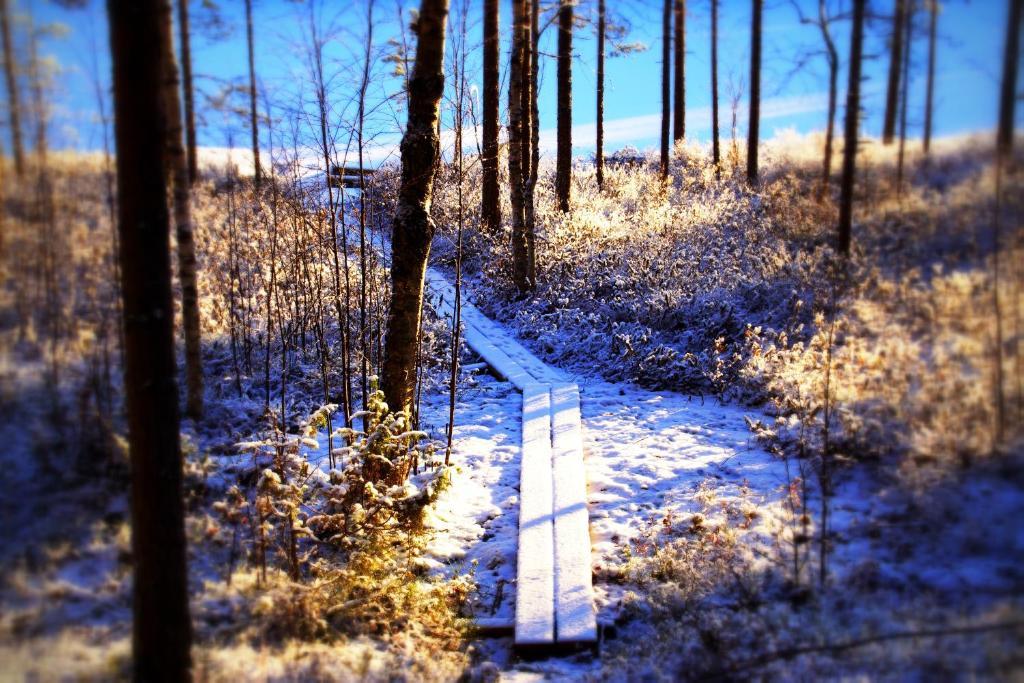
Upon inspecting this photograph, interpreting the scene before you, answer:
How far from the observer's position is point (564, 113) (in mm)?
14383

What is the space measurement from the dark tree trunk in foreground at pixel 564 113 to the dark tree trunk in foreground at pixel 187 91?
38.3 ft

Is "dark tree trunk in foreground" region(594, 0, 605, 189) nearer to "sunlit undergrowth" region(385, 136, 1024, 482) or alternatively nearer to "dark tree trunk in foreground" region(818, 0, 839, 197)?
"sunlit undergrowth" region(385, 136, 1024, 482)

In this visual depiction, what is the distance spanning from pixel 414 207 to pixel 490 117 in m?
8.97

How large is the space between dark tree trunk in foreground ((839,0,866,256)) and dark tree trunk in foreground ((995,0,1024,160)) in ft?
2.56

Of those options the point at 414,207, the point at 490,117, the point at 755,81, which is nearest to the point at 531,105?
the point at 490,117

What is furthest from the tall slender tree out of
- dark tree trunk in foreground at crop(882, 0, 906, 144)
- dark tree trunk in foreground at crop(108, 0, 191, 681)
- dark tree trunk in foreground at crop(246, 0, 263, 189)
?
dark tree trunk in foreground at crop(108, 0, 191, 681)

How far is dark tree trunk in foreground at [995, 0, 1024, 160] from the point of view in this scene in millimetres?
1937

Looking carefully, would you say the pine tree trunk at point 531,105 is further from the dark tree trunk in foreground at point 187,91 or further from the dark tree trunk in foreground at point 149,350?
the dark tree trunk in foreground at point 149,350

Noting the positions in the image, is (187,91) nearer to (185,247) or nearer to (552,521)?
(185,247)

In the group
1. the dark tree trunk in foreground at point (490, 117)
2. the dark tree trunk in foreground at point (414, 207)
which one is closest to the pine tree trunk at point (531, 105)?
the dark tree trunk in foreground at point (490, 117)

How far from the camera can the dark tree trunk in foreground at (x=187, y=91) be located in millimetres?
2746

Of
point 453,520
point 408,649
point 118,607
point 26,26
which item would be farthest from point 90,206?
point 453,520

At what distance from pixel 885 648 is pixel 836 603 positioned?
0.36 m

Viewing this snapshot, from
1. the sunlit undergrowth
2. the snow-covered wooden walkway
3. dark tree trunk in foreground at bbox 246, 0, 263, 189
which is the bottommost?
the snow-covered wooden walkway
